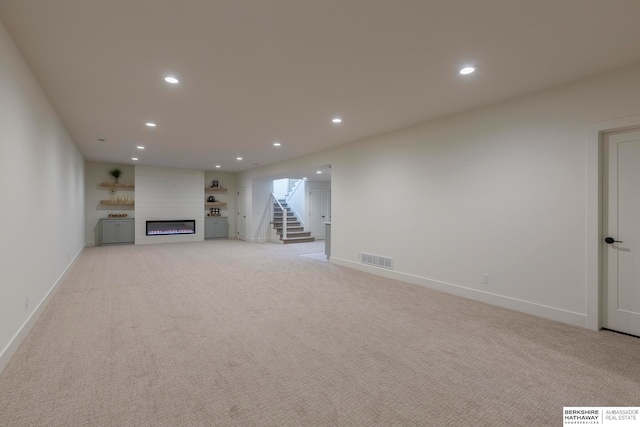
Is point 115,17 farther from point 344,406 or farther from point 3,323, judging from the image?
point 344,406

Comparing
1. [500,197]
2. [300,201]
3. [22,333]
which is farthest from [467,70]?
[300,201]

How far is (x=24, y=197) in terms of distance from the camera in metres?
3.01

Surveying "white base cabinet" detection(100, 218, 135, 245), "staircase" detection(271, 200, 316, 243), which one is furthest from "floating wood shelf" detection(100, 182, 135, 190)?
"staircase" detection(271, 200, 316, 243)

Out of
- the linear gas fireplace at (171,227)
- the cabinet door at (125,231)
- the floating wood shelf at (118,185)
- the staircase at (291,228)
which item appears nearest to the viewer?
the floating wood shelf at (118,185)

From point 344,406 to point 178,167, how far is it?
1075cm

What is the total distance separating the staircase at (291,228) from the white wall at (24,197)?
7127mm

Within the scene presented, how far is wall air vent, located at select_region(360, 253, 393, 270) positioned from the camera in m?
5.64

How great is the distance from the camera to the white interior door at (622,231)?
3.08 m

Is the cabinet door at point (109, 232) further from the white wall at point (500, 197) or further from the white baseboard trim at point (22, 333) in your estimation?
the white wall at point (500, 197)

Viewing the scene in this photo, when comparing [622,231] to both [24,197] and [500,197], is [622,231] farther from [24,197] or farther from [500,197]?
[24,197]

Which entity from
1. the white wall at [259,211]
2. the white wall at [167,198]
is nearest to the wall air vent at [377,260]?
the white wall at [259,211]

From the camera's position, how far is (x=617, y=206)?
3186 millimetres

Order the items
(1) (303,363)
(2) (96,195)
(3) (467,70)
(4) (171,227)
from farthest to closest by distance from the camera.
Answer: (4) (171,227)
(2) (96,195)
(3) (467,70)
(1) (303,363)

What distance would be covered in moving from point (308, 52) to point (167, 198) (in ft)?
32.2
